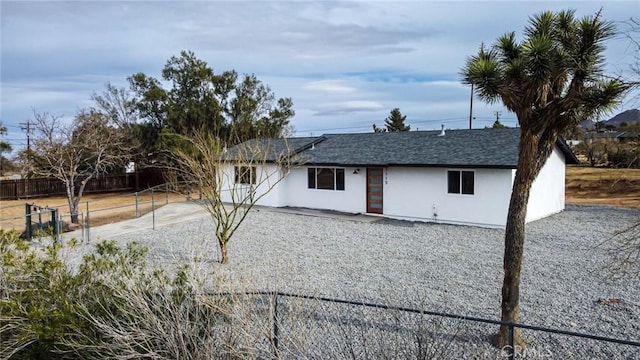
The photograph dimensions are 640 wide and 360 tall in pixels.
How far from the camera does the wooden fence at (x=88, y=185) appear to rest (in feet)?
97.7

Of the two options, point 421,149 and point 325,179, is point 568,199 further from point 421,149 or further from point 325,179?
point 325,179

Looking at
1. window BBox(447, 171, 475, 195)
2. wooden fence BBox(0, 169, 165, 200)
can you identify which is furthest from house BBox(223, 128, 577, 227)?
wooden fence BBox(0, 169, 165, 200)

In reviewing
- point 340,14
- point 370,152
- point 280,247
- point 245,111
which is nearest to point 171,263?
point 280,247

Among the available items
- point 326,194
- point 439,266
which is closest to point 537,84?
point 439,266

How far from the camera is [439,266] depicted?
34.7 feet

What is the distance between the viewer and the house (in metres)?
15.9

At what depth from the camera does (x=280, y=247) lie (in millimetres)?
12812

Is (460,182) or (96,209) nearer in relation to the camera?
(460,182)

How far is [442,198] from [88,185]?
84.9 feet

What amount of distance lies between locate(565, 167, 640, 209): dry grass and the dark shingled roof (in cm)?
422

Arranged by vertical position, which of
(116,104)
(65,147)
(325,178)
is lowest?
(325,178)

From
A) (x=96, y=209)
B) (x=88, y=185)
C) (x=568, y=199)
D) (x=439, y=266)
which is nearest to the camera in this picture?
(x=439, y=266)

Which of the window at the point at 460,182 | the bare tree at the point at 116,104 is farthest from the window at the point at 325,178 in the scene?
the bare tree at the point at 116,104

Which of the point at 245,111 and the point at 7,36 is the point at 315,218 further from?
the point at 245,111
